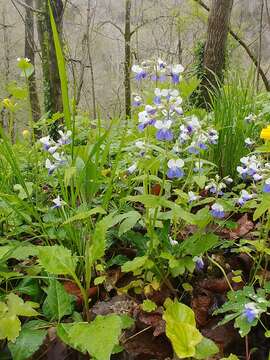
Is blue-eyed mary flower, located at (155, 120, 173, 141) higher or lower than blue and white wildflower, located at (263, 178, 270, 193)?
higher

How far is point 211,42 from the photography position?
5793mm

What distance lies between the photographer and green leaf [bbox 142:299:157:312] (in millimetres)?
972

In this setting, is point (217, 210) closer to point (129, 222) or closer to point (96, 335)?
point (129, 222)

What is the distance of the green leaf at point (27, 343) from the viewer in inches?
33.6

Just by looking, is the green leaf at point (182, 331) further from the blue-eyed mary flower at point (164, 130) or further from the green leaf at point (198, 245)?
the blue-eyed mary flower at point (164, 130)

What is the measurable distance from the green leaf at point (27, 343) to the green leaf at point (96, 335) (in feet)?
0.20

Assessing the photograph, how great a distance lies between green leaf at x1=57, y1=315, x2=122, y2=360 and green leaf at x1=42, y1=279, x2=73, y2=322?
7 cm

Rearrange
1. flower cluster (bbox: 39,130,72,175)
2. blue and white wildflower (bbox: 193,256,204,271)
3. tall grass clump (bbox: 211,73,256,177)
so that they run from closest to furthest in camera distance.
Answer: blue and white wildflower (bbox: 193,256,204,271)
flower cluster (bbox: 39,130,72,175)
tall grass clump (bbox: 211,73,256,177)

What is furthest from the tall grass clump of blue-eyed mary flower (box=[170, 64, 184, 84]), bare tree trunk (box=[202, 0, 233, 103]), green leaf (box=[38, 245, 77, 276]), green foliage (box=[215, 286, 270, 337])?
bare tree trunk (box=[202, 0, 233, 103])

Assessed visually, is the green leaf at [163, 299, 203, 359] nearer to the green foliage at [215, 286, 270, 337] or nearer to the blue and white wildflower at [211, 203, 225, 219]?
the green foliage at [215, 286, 270, 337]

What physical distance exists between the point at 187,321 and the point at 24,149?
5.63ft

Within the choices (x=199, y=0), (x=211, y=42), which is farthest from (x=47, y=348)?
(x=199, y=0)

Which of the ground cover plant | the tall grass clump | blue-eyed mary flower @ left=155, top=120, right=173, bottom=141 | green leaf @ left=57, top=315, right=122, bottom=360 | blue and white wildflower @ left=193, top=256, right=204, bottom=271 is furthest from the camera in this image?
the tall grass clump

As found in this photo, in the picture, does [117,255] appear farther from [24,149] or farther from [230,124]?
[24,149]
